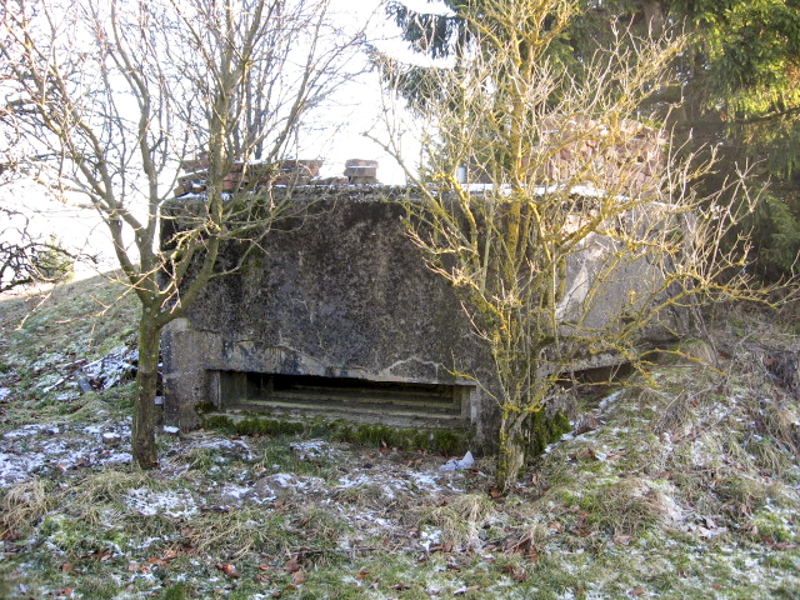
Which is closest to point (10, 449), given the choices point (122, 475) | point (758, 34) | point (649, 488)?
point (122, 475)

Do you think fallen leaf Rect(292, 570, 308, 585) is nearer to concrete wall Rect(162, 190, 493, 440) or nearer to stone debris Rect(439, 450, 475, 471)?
stone debris Rect(439, 450, 475, 471)

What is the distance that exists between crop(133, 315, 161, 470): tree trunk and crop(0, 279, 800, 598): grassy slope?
132mm

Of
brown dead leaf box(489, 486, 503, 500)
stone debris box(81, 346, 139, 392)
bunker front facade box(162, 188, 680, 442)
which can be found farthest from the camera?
stone debris box(81, 346, 139, 392)

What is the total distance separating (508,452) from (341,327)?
1.65 meters

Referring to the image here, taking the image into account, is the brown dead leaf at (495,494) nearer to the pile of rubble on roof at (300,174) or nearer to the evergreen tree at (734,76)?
the pile of rubble on roof at (300,174)

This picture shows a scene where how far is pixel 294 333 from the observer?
5398 millimetres

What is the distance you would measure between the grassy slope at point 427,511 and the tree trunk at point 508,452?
115 mm

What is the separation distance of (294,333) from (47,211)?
214 centimetres

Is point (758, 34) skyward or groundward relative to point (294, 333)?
skyward

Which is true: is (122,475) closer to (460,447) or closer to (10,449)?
(10,449)

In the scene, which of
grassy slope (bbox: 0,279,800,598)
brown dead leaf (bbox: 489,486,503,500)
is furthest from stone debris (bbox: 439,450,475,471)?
brown dead leaf (bbox: 489,486,503,500)

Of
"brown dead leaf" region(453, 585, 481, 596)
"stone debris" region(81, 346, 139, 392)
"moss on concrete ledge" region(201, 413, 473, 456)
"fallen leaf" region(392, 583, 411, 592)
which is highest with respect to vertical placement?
"stone debris" region(81, 346, 139, 392)

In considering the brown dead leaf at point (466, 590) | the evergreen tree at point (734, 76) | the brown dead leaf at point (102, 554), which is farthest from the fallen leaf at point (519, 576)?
the evergreen tree at point (734, 76)

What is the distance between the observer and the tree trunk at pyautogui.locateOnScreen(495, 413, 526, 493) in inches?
176
